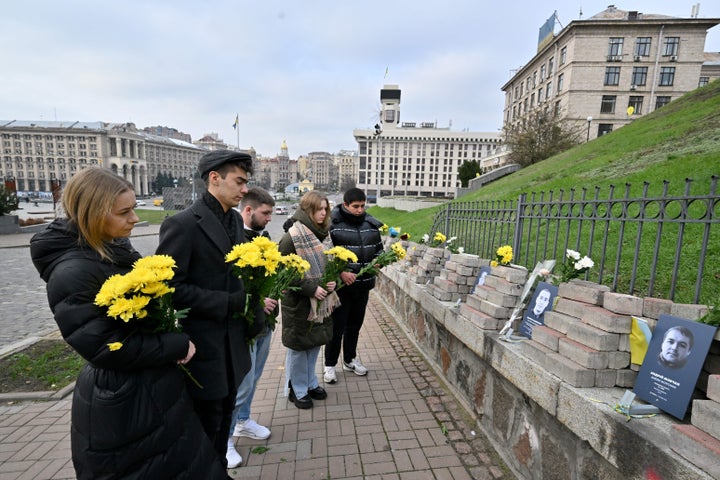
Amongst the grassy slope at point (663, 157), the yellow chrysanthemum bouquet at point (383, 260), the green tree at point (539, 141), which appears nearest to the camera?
the yellow chrysanthemum bouquet at point (383, 260)

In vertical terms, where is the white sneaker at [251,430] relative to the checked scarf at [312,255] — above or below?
below

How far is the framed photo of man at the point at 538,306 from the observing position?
2654 mm

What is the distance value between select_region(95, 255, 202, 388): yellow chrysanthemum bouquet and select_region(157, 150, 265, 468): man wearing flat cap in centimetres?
27

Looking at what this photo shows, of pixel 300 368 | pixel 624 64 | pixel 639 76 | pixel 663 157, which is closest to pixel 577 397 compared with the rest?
pixel 300 368

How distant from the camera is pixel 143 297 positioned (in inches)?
59.5

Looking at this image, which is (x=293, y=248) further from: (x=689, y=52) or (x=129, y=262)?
(x=689, y=52)

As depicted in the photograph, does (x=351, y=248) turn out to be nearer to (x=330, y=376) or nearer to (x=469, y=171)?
(x=330, y=376)

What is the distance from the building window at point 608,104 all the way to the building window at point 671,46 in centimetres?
589

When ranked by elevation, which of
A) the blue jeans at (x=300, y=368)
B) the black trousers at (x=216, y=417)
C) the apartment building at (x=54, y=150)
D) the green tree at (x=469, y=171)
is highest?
the apartment building at (x=54, y=150)

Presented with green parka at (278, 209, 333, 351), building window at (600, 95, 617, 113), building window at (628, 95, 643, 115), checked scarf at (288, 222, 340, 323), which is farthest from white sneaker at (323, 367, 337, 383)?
building window at (628, 95, 643, 115)

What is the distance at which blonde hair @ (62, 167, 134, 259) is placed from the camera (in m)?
1.64

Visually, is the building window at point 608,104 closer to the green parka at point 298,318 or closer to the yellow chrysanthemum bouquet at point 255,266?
the green parka at point 298,318

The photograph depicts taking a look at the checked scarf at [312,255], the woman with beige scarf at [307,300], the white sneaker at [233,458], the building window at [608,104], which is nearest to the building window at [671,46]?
the building window at [608,104]

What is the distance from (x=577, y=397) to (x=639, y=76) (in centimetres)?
4826
